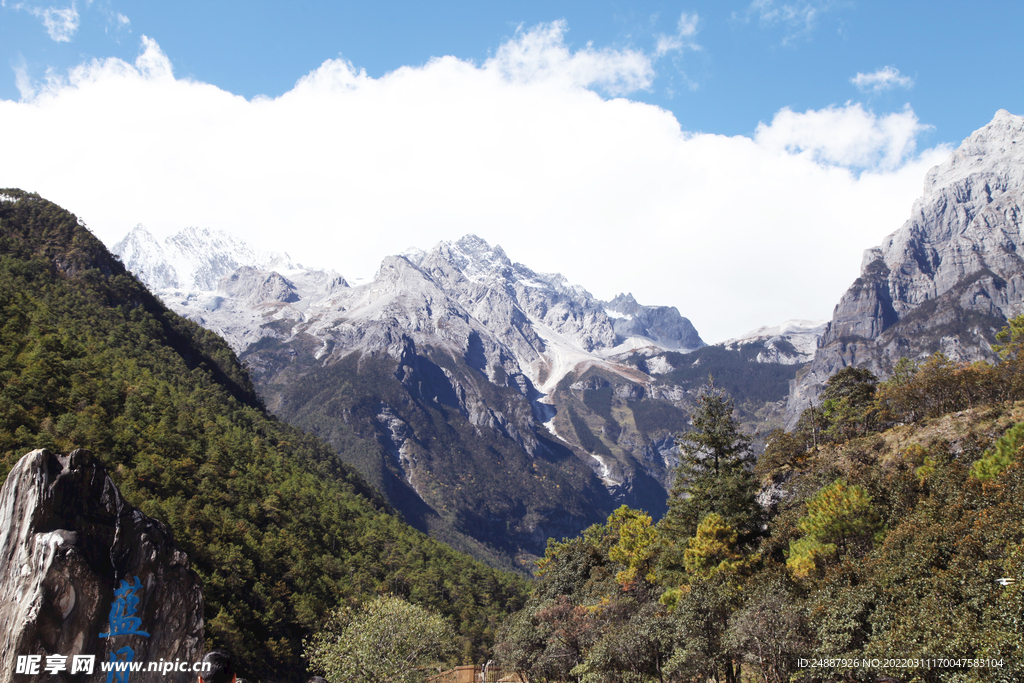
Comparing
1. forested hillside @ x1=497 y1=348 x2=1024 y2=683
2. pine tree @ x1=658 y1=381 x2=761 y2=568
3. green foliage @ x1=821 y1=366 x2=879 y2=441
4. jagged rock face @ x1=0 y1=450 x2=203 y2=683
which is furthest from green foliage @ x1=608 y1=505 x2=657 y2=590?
jagged rock face @ x1=0 y1=450 x2=203 y2=683

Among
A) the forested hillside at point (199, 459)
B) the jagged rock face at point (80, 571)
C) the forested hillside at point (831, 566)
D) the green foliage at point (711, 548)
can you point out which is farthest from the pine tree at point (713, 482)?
the forested hillside at point (199, 459)

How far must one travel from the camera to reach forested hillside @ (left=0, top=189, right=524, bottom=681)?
237 ft

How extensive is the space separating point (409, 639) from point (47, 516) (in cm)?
2949

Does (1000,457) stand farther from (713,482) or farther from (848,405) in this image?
(848,405)

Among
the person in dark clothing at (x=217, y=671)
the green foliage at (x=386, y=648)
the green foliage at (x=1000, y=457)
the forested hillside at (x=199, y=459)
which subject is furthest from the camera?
the forested hillside at (x=199, y=459)

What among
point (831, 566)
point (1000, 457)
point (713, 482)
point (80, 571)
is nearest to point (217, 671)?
point (80, 571)

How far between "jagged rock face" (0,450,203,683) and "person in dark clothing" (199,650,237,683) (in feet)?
3.29

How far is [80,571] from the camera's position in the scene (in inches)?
1240

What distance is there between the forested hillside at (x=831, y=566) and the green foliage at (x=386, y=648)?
7.64 meters

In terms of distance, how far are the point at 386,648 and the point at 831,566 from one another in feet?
117

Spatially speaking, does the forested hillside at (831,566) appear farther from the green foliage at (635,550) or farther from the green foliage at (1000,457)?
the green foliage at (635,550)

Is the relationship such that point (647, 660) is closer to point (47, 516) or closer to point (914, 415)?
point (47, 516)

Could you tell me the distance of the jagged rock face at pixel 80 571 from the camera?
29375mm

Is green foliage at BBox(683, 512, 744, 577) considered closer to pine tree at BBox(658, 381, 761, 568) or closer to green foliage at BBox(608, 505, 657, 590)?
pine tree at BBox(658, 381, 761, 568)
